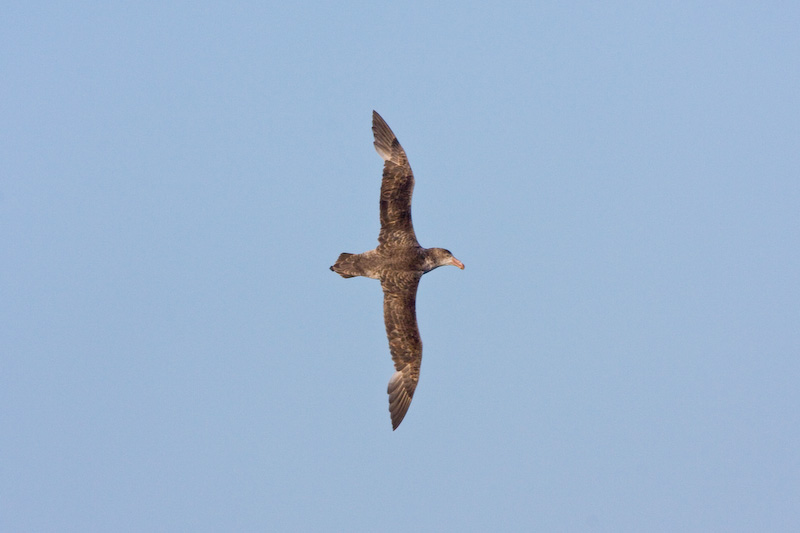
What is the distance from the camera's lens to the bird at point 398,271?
2422 cm

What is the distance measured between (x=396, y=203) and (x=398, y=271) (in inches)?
73.4

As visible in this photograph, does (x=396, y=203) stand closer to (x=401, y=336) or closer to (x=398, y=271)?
(x=398, y=271)

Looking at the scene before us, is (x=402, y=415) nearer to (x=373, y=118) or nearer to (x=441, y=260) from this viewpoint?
(x=441, y=260)

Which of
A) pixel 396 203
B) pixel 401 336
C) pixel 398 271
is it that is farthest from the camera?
pixel 396 203

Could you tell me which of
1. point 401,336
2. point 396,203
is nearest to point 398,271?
point 401,336

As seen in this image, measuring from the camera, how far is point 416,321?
24.4 metres

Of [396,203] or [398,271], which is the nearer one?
[398,271]

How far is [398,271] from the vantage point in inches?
950

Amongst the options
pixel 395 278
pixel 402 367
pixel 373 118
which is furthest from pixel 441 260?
pixel 373 118

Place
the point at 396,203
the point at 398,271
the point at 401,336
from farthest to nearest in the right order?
the point at 396,203 → the point at 401,336 → the point at 398,271

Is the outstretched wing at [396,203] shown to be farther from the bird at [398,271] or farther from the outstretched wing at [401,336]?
the outstretched wing at [401,336]

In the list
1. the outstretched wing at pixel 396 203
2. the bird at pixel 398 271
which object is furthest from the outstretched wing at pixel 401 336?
the outstretched wing at pixel 396 203

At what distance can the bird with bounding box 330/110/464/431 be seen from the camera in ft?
79.5

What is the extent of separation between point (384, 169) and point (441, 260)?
294 centimetres
